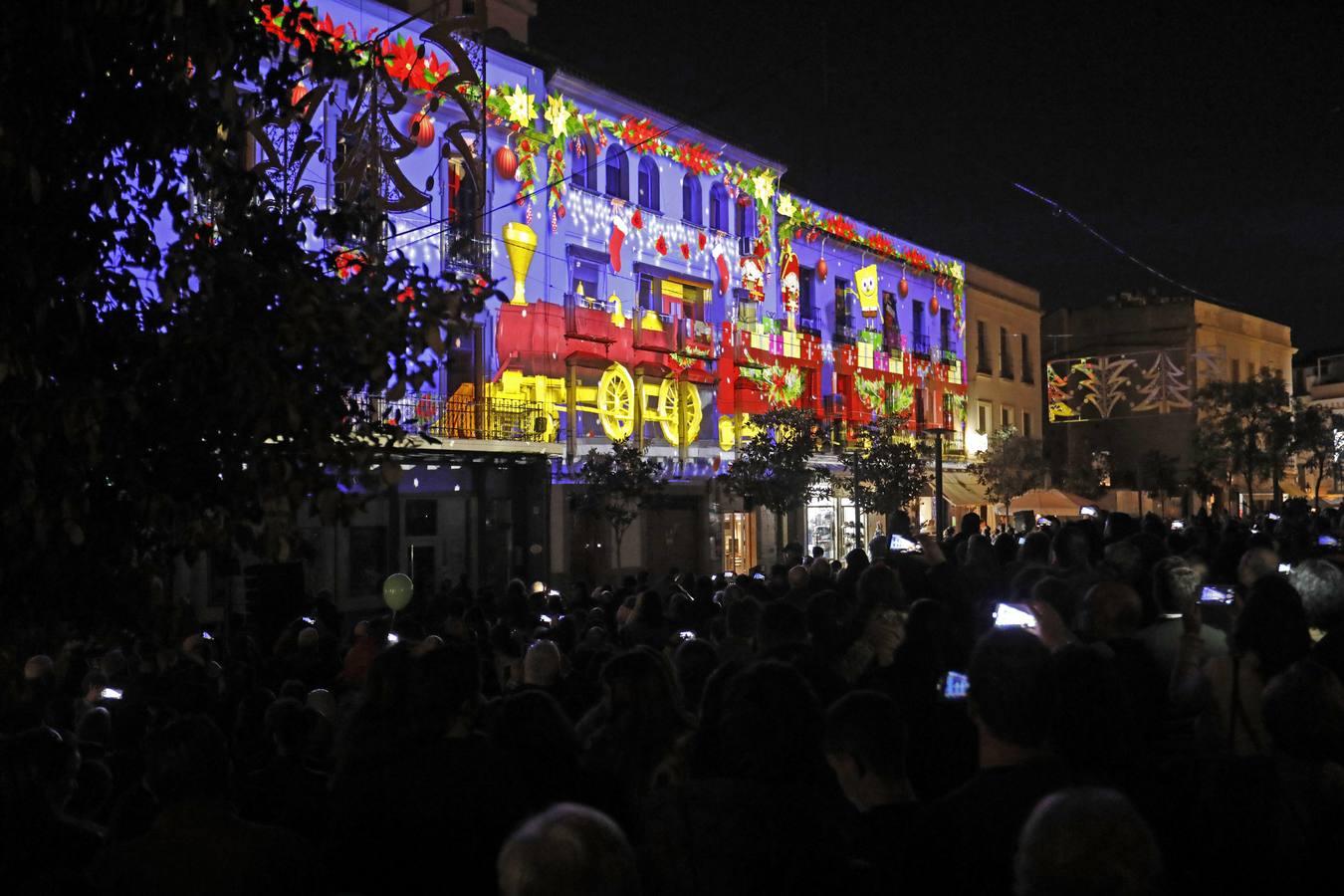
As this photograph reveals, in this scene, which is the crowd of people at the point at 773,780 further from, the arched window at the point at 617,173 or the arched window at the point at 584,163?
the arched window at the point at 617,173

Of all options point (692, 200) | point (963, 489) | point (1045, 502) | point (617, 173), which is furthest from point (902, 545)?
point (963, 489)

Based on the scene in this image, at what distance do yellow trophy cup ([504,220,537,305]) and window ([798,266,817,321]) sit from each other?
37.7ft

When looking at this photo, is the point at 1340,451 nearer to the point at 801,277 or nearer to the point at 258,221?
the point at 801,277

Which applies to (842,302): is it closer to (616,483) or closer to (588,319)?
(588,319)

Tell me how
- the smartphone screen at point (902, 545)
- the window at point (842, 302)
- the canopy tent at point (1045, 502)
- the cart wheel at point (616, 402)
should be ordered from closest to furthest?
the smartphone screen at point (902, 545) < the cart wheel at point (616, 402) < the canopy tent at point (1045, 502) < the window at point (842, 302)

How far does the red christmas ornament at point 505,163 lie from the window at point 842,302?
14.1m

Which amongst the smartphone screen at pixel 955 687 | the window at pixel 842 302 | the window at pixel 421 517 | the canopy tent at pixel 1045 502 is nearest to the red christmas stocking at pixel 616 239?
the window at pixel 421 517

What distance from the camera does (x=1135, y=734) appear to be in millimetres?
3592

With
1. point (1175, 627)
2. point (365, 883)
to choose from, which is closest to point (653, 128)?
point (1175, 627)

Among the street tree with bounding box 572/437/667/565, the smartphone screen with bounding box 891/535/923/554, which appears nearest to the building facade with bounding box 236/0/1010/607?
the street tree with bounding box 572/437/667/565

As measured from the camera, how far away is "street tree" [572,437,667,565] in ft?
93.9

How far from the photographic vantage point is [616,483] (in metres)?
28.6

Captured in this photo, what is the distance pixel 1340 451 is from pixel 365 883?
49069 mm

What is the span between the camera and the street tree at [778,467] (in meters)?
31.8
